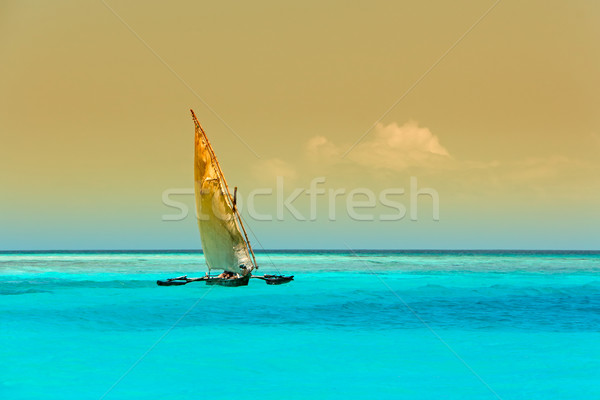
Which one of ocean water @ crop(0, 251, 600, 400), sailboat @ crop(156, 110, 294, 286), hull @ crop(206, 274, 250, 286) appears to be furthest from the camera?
hull @ crop(206, 274, 250, 286)

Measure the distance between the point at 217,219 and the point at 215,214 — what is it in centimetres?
31

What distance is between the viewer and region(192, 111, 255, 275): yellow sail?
27.9 m

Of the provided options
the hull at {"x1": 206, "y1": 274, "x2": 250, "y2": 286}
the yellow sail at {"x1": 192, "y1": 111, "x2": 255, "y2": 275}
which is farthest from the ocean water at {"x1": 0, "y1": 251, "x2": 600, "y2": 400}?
the yellow sail at {"x1": 192, "y1": 111, "x2": 255, "y2": 275}

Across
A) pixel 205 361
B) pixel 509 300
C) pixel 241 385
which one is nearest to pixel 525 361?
pixel 241 385

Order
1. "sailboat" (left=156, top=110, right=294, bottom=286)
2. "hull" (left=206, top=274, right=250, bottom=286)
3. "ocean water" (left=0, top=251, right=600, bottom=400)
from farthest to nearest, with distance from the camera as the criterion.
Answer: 1. "hull" (left=206, top=274, right=250, bottom=286)
2. "sailboat" (left=156, top=110, right=294, bottom=286)
3. "ocean water" (left=0, top=251, right=600, bottom=400)

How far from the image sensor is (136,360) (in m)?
15.8

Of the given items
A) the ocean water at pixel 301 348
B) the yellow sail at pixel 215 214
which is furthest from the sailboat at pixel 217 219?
the ocean water at pixel 301 348

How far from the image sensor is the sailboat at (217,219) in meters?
27.9

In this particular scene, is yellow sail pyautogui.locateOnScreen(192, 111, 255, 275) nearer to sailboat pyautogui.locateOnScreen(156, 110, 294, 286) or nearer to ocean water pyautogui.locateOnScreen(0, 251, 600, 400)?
sailboat pyautogui.locateOnScreen(156, 110, 294, 286)

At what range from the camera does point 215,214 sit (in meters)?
28.5

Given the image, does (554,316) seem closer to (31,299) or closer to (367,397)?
(367,397)
